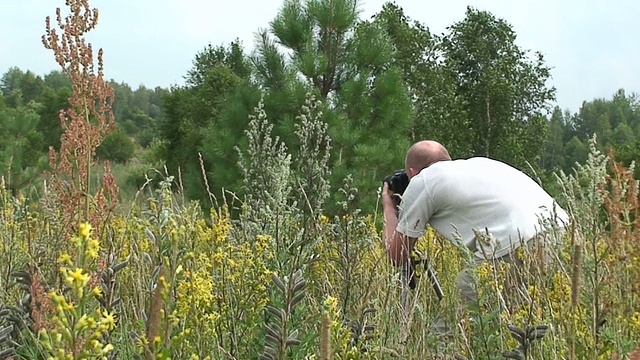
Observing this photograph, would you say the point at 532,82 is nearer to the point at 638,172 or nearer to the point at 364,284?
the point at 638,172

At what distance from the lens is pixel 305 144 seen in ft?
10.1

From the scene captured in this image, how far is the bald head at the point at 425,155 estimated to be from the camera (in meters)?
5.01

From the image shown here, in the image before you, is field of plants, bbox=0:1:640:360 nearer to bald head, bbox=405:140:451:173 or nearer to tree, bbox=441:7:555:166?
bald head, bbox=405:140:451:173

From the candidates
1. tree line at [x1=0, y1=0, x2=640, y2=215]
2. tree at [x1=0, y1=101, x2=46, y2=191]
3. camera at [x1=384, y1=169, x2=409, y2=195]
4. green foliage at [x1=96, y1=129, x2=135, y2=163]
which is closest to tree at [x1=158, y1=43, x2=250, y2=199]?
tree line at [x1=0, y1=0, x2=640, y2=215]

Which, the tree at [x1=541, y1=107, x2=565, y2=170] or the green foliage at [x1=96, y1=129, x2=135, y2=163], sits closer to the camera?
the green foliage at [x1=96, y1=129, x2=135, y2=163]

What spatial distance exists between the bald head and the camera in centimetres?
23

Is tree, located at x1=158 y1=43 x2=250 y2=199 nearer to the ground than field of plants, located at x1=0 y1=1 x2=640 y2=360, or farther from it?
farther from it

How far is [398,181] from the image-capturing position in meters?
5.34

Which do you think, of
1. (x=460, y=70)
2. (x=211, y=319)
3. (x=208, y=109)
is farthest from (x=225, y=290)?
(x=460, y=70)

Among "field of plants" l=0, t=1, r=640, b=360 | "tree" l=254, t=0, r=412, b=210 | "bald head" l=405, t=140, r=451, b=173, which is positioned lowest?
"field of plants" l=0, t=1, r=640, b=360

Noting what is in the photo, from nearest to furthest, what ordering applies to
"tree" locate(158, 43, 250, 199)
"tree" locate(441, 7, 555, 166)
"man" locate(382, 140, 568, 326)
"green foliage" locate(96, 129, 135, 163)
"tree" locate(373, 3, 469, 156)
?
"man" locate(382, 140, 568, 326) → "tree" locate(158, 43, 250, 199) → "tree" locate(373, 3, 469, 156) → "tree" locate(441, 7, 555, 166) → "green foliage" locate(96, 129, 135, 163)

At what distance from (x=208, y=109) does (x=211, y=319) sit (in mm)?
19914

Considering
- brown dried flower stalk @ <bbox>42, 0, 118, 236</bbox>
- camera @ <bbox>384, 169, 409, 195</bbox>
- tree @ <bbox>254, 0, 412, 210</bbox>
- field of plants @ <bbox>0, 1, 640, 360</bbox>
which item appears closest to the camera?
field of plants @ <bbox>0, 1, 640, 360</bbox>

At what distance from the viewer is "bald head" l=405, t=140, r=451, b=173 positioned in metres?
5.01
